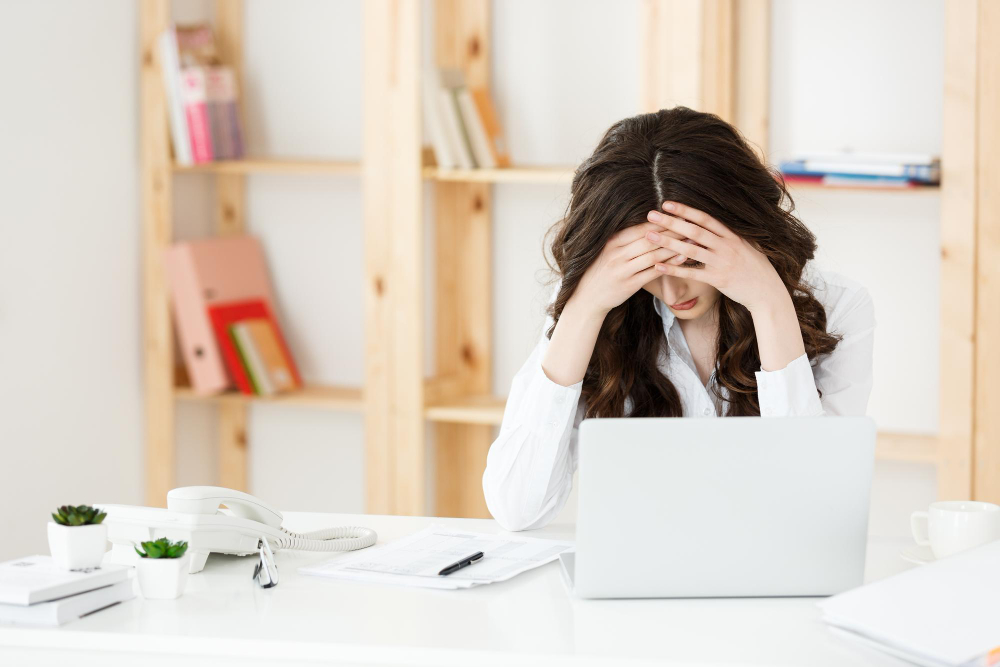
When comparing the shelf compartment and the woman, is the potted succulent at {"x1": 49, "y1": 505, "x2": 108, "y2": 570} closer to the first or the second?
the woman

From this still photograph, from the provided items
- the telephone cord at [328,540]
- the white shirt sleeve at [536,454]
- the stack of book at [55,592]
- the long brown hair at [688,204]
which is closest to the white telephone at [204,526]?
the telephone cord at [328,540]

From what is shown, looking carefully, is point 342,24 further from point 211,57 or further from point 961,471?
point 961,471

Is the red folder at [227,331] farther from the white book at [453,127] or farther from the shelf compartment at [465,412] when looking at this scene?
the white book at [453,127]

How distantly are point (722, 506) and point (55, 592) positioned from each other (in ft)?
→ 2.47

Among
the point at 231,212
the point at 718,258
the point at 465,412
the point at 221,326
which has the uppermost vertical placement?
the point at 231,212

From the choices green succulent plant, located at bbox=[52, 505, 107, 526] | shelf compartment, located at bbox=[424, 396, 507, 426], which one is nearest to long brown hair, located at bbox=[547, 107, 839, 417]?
green succulent plant, located at bbox=[52, 505, 107, 526]

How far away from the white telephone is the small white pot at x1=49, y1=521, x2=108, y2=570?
0.09m

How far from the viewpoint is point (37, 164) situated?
275cm

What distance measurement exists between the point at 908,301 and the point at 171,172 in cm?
202

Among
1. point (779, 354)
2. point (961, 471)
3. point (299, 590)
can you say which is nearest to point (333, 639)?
point (299, 590)

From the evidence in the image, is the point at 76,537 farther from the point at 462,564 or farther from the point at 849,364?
the point at 849,364

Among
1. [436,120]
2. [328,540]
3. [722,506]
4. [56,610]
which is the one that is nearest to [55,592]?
[56,610]

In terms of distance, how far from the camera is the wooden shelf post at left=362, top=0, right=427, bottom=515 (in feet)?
9.27

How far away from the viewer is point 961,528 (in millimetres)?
1377
